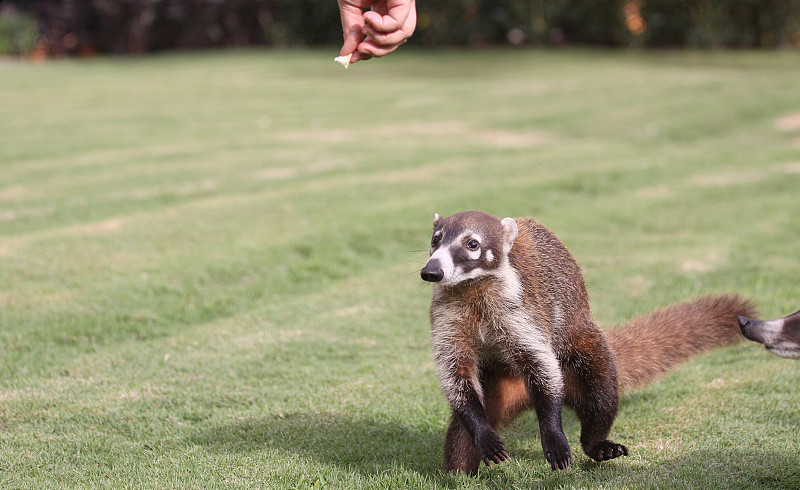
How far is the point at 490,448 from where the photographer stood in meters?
3.54

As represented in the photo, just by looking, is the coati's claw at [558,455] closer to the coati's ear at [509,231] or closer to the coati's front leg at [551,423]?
the coati's front leg at [551,423]

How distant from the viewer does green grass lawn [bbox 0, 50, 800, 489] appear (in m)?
4.08

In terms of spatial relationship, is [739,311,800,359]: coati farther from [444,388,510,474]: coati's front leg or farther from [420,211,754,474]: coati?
[444,388,510,474]: coati's front leg

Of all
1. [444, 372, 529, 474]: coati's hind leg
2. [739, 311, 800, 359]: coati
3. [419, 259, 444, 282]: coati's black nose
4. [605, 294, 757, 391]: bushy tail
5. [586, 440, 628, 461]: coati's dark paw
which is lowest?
[586, 440, 628, 461]: coati's dark paw

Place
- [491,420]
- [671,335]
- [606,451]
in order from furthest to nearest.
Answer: [671,335] → [491,420] → [606,451]

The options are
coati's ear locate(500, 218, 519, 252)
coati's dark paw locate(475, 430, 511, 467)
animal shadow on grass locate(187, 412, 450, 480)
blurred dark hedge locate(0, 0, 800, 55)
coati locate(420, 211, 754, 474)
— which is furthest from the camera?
blurred dark hedge locate(0, 0, 800, 55)

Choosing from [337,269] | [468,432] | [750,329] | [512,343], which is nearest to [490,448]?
[468,432]

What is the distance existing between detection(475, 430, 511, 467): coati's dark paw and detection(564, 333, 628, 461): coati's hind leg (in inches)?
25.3

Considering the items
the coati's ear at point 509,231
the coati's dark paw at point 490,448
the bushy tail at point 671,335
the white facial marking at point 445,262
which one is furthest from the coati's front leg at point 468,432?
the bushy tail at point 671,335

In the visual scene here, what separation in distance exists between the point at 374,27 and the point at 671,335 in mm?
2209

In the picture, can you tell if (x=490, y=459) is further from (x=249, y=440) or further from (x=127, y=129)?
(x=127, y=129)

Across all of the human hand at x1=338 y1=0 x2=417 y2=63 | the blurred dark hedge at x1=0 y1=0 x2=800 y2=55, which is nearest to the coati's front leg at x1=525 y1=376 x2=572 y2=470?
the human hand at x1=338 y1=0 x2=417 y2=63

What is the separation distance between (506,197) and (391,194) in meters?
1.23

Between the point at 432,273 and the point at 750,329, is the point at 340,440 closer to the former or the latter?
the point at 432,273
